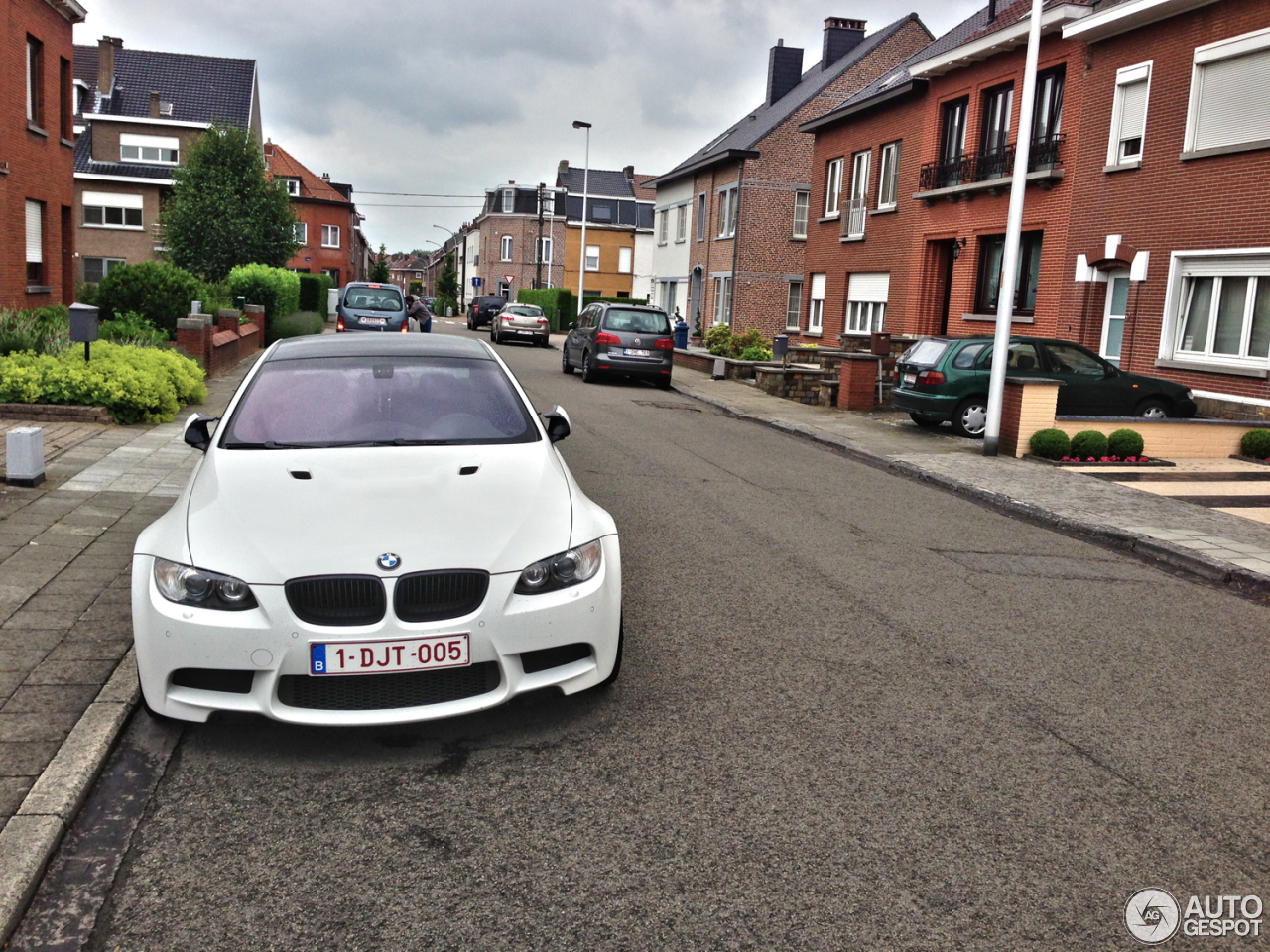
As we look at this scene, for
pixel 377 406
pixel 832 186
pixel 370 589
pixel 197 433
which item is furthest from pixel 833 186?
pixel 370 589

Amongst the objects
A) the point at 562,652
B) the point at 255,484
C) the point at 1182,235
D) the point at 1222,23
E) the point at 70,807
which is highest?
the point at 1222,23

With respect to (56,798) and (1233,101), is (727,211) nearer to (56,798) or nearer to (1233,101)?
(1233,101)

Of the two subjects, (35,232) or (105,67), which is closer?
(35,232)

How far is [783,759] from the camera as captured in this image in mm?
4191

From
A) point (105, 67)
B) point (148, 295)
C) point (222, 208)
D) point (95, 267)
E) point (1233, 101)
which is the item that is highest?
point (105, 67)

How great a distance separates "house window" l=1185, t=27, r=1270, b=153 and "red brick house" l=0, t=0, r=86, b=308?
2095 cm

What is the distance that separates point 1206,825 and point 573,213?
75.4 meters

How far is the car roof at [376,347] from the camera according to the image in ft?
19.4

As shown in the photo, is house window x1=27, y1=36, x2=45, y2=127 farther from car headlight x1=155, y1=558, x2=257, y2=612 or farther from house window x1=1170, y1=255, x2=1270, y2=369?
car headlight x1=155, y1=558, x2=257, y2=612

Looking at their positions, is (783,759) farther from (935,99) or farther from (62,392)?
(935,99)

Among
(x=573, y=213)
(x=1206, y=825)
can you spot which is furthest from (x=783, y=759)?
(x=573, y=213)

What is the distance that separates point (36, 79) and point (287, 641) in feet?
78.1

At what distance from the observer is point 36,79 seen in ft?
74.9

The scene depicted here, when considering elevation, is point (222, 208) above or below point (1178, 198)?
above
